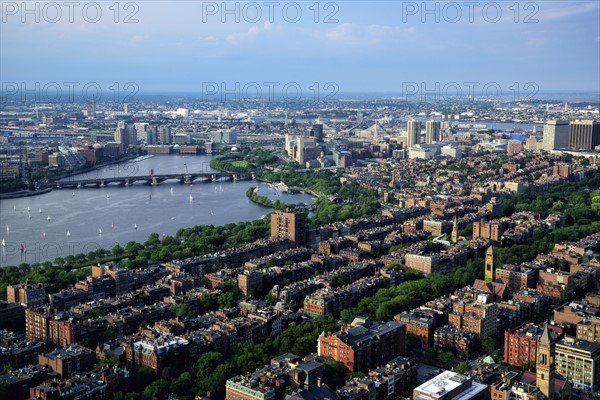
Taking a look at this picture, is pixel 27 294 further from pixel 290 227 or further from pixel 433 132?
pixel 433 132

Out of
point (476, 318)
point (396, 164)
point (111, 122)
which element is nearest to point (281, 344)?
point (476, 318)

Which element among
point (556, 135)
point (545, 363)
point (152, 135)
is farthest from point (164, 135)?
point (545, 363)

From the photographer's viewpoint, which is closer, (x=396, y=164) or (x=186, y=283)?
(x=186, y=283)

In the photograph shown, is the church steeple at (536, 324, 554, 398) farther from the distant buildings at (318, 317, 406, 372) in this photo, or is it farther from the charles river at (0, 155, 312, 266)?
the charles river at (0, 155, 312, 266)

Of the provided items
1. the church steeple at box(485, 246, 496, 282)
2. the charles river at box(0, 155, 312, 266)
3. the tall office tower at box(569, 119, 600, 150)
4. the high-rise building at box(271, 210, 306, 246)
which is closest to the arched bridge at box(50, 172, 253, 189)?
the charles river at box(0, 155, 312, 266)

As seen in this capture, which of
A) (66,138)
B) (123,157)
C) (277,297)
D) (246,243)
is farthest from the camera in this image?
(66,138)

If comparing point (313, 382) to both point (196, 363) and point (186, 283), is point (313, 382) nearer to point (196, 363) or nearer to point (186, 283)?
point (196, 363)

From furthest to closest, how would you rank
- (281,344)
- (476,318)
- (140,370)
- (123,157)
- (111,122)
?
(111,122)
(123,157)
(476,318)
(281,344)
(140,370)
